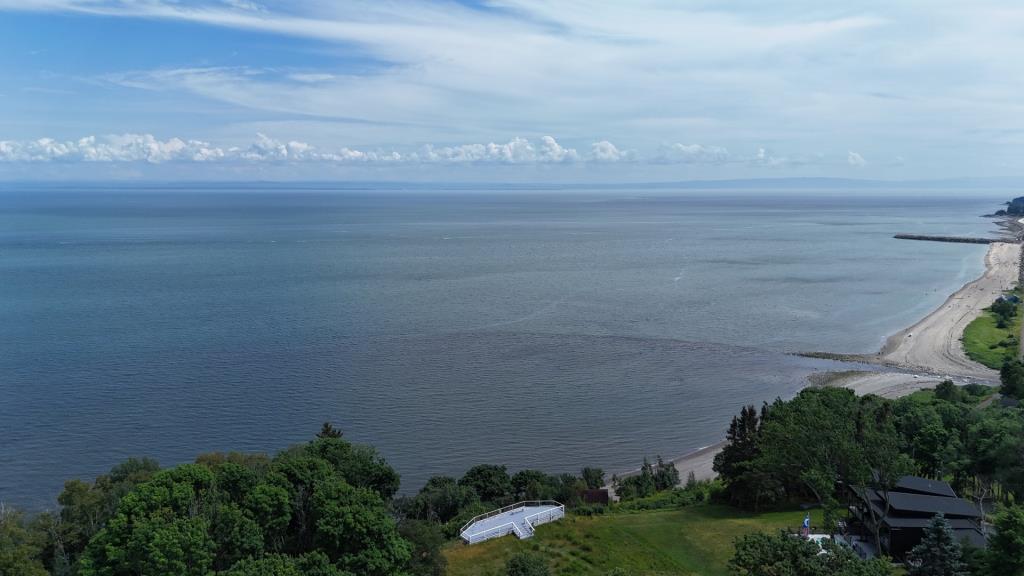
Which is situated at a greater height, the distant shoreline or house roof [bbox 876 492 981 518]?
house roof [bbox 876 492 981 518]

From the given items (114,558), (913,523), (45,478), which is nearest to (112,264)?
(45,478)

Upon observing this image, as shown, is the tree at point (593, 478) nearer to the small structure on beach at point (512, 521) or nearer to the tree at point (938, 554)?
the small structure on beach at point (512, 521)

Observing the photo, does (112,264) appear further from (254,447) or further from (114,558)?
(114,558)

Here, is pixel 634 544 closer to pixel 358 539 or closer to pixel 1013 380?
pixel 358 539


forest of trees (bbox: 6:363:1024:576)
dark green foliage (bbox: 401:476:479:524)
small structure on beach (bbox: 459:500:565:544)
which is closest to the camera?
forest of trees (bbox: 6:363:1024:576)

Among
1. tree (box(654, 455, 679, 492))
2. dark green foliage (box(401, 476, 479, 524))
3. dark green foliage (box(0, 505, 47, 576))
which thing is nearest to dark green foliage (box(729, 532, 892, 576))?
dark green foliage (box(401, 476, 479, 524))

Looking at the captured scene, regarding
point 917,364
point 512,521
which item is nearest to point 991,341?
point 917,364

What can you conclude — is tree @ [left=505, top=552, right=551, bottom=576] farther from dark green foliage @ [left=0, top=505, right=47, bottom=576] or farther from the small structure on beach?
dark green foliage @ [left=0, top=505, right=47, bottom=576]
